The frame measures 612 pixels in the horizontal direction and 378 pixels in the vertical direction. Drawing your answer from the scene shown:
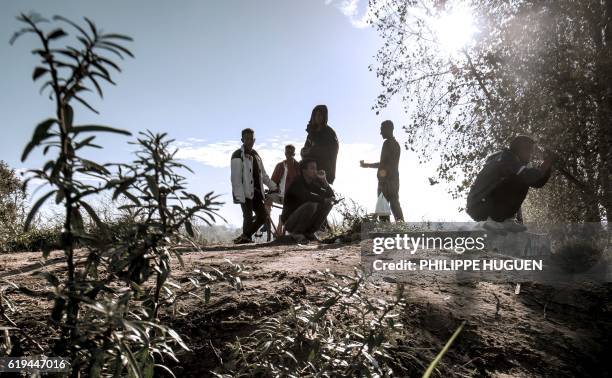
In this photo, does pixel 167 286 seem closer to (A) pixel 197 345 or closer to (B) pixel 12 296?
(A) pixel 197 345

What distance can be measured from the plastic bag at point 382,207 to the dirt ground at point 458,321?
15.7ft

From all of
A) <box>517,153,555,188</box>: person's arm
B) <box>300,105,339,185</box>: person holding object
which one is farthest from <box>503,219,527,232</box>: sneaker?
<box>300,105,339,185</box>: person holding object

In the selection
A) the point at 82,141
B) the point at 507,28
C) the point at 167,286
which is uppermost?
the point at 507,28

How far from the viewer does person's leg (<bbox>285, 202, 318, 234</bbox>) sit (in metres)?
7.64

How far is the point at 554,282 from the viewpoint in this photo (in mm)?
4070

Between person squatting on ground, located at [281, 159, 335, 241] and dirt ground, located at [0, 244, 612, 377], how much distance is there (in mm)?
4013

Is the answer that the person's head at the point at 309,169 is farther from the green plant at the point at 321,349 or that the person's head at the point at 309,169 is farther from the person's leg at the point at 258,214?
the green plant at the point at 321,349

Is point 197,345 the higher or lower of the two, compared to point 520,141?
lower

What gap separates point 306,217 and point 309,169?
2.77 feet

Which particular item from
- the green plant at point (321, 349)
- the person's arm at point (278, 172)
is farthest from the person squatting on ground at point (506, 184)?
the green plant at point (321, 349)

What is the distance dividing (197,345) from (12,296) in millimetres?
1392

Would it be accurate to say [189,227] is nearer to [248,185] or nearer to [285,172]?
[248,185]

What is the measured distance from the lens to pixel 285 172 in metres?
10.1

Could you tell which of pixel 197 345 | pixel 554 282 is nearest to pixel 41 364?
pixel 197 345
